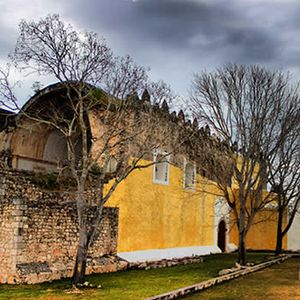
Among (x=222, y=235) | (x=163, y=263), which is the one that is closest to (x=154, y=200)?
(x=163, y=263)

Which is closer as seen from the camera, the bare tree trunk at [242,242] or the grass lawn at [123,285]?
the grass lawn at [123,285]

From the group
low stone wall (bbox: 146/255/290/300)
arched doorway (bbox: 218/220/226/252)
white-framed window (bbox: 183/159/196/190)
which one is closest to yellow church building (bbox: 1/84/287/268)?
white-framed window (bbox: 183/159/196/190)

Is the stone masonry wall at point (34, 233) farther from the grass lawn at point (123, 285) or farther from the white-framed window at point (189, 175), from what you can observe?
the white-framed window at point (189, 175)

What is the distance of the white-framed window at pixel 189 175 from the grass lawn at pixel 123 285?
6377 mm

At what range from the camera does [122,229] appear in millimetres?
16797

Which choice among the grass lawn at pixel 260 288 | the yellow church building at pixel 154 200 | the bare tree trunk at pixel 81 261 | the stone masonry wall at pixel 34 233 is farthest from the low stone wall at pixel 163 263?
the bare tree trunk at pixel 81 261

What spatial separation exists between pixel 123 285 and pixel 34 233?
3.06 metres

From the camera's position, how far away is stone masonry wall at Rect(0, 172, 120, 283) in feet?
41.0

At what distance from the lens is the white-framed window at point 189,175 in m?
21.8

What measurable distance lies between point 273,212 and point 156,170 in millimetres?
10138

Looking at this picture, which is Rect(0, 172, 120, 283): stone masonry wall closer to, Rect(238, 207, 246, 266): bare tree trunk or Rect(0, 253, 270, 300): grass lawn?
Rect(0, 253, 270, 300): grass lawn

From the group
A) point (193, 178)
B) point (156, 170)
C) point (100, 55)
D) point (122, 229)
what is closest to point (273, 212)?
point (193, 178)

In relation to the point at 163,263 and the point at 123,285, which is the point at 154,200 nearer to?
the point at 163,263

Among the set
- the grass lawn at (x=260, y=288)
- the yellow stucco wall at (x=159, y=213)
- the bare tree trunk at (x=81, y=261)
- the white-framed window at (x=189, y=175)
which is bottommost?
the grass lawn at (x=260, y=288)
